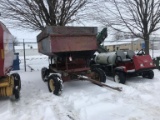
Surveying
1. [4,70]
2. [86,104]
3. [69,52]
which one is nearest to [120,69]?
[69,52]

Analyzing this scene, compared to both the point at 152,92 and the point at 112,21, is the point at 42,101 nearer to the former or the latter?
the point at 152,92

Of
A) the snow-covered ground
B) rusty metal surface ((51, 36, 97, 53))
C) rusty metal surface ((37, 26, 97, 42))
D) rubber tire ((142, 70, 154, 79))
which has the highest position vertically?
rusty metal surface ((37, 26, 97, 42))

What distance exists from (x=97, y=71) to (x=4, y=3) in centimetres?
752

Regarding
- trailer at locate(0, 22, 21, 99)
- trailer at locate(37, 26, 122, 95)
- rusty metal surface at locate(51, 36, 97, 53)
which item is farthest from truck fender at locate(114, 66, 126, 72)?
trailer at locate(0, 22, 21, 99)

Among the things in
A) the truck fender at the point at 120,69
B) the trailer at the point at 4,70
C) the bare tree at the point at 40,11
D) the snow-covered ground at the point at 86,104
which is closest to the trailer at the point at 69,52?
the snow-covered ground at the point at 86,104

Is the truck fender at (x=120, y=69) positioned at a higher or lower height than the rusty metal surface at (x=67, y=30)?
lower

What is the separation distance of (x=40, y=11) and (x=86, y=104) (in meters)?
8.64

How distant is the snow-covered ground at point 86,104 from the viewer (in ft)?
20.5

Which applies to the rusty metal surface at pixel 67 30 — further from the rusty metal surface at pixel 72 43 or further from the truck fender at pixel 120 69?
the truck fender at pixel 120 69

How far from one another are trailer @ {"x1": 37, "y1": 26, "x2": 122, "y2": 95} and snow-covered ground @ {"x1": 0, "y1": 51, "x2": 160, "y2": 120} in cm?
44

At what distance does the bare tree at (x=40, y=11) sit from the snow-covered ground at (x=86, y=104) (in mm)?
5931

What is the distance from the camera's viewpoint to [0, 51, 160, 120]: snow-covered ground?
626 cm

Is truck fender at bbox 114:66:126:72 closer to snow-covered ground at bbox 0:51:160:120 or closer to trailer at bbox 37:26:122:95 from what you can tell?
snow-covered ground at bbox 0:51:160:120

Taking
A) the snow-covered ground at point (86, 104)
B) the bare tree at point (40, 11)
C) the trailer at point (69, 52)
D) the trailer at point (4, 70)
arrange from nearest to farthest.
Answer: the snow-covered ground at point (86, 104), the trailer at point (4, 70), the trailer at point (69, 52), the bare tree at point (40, 11)
